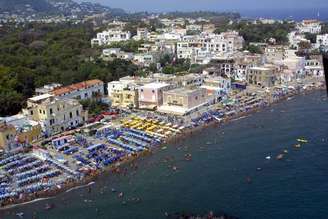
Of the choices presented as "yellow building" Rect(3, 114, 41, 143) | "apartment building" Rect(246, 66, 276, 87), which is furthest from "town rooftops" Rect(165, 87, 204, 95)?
"yellow building" Rect(3, 114, 41, 143)

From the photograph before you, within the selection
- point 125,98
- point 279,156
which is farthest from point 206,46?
point 279,156

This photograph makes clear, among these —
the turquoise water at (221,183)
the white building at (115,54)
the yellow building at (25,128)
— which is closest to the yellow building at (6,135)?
the yellow building at (25,128)

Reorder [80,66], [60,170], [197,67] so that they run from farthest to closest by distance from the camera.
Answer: [197,67], [80,66], [60,170]

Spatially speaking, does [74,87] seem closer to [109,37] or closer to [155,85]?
[155,85]

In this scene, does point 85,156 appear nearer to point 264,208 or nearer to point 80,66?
point 264,208

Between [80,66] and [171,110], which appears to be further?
[80,66]

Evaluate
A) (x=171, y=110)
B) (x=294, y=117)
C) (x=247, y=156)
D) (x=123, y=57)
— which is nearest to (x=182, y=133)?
(x=171, y=110)

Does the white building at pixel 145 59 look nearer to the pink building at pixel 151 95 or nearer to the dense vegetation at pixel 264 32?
the pink building at pixel 151 95

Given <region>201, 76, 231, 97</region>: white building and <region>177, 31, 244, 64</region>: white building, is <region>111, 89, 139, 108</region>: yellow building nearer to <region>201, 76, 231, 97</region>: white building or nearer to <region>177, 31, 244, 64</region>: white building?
<region>201, 76, 231, 97</region>: white building
